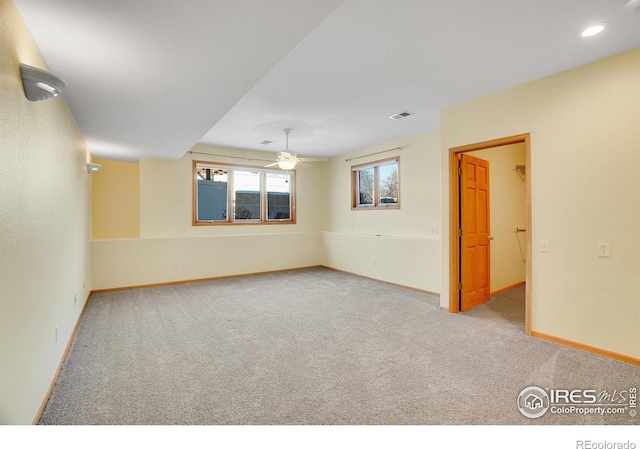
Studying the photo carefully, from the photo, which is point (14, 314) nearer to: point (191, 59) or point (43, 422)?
point (43, 422)

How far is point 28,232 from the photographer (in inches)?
73.2

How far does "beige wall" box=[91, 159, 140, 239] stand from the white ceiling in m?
2.11

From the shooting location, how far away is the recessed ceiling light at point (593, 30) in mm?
2289

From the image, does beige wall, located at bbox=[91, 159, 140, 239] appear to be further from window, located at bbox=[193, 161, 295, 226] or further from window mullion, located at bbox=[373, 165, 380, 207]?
window mullion, located at bbox=[373, 165, 380, 207]

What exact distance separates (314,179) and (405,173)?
2660 mm

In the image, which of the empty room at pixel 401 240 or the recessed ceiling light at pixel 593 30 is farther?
the recessed ceiling light at pixel 593 30

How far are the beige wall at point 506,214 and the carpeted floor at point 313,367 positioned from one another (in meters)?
0.86

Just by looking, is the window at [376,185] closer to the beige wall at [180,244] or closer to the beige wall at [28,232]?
the beige wall at [180,244]

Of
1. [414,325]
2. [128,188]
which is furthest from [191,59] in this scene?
[128,188]

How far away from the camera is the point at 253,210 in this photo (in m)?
7.10

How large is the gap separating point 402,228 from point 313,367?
12.7 ft

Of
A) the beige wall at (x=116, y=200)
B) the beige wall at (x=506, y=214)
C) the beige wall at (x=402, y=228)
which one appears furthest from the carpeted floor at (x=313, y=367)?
the beige wall at (x=116, y=200)

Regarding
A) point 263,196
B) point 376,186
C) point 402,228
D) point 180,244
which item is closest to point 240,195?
point 263,196

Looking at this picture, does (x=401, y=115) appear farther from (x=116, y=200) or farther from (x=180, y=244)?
(x=116, y=200)
